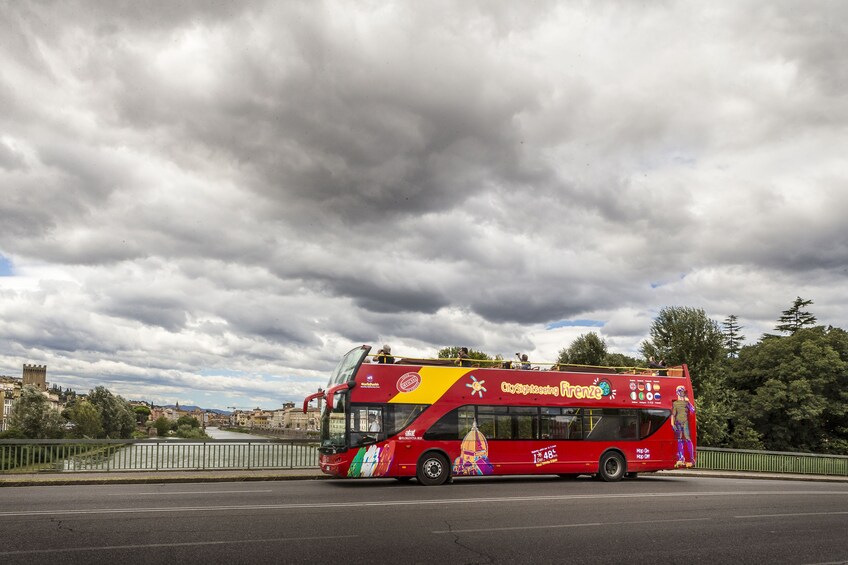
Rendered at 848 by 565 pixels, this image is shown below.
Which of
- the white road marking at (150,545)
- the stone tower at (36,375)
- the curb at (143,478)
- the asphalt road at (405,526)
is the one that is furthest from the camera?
the stone tower at (36,375)

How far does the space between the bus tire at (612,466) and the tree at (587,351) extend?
1694 inches

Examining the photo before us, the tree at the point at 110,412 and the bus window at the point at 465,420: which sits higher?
the bus window at the point at 465,420

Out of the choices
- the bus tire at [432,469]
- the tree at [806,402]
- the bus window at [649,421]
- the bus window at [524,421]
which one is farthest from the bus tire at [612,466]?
the tree at [806,402]

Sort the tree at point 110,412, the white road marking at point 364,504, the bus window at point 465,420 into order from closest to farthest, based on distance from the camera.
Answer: the white road marking at point 364,504 < the bus window at point 465,420 < the tree at point 110,412

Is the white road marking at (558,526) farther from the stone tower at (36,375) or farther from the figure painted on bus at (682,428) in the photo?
the stone tower at (36,375)

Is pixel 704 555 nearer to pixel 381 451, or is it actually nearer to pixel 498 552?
pixel 498 552

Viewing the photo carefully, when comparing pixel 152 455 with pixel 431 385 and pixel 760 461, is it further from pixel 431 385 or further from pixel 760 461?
pixel 760 461

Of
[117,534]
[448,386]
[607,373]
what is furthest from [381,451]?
[117,534]

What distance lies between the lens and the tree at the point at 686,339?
189 ft

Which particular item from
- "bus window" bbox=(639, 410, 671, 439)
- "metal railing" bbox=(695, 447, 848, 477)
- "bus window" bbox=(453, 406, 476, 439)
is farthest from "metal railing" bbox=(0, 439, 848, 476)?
"metal railing" bbox=(695, 447, 848, 477)

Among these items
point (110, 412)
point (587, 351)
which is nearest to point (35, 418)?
→ point (110, 412)

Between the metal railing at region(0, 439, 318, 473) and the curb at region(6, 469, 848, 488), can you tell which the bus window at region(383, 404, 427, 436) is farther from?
the metal railing at region(0, 439, 318, 473)

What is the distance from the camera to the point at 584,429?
68.1 feet

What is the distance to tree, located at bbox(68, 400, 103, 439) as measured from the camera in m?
84.6
